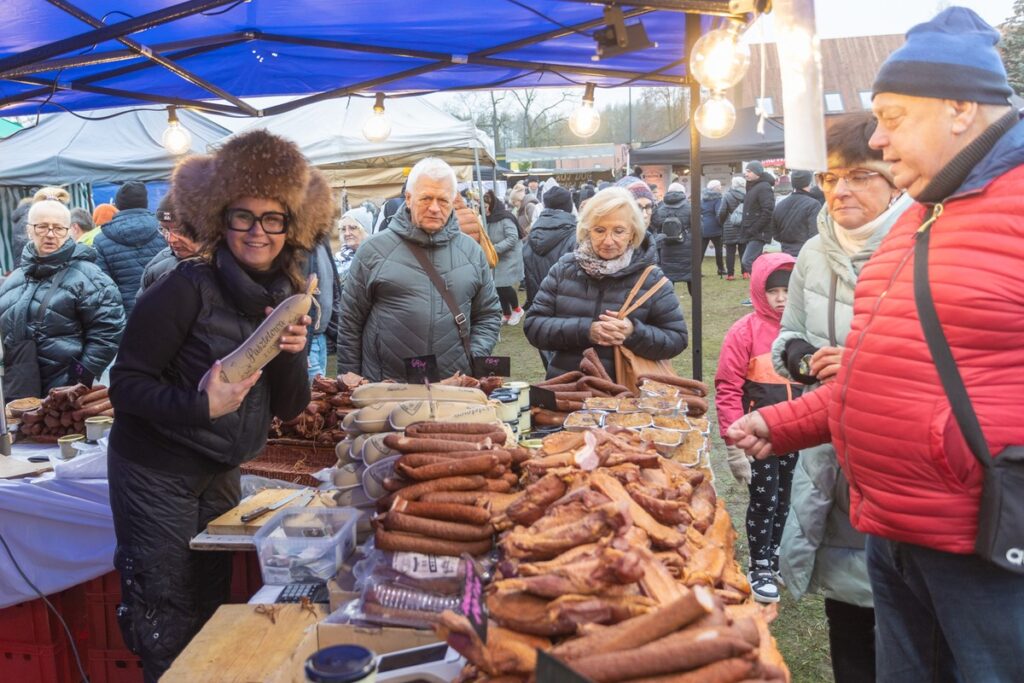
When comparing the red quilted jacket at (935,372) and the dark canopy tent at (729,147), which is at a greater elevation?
the dark canopy tent at (729,147)

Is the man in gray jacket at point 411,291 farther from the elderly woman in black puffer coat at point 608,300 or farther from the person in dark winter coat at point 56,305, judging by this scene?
the person in dark winter coat at point 56,305

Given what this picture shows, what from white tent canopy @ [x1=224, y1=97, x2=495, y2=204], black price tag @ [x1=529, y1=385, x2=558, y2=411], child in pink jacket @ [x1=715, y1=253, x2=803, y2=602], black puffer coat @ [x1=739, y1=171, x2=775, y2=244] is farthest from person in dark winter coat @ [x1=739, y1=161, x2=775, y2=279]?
black price tag @ [x1=529, y1=385, x2=558, y2=411]

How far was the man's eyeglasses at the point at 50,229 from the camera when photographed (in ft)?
17.1

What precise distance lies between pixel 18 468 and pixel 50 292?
200cm

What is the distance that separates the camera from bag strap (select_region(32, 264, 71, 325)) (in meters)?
5.22

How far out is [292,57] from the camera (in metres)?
6.19

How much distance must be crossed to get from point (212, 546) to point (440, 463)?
978 mm

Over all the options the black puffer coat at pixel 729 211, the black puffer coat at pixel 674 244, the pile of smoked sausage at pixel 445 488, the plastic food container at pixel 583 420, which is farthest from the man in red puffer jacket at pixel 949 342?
the black puffer coat at pixel 729 211

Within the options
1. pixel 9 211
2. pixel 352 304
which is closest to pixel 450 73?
pixel 352 304

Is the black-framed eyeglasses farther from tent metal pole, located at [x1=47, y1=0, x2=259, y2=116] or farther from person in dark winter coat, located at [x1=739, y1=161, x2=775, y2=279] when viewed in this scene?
person in dark winter coat, located at [x1=739, y1=161, x2=775, y2=279]

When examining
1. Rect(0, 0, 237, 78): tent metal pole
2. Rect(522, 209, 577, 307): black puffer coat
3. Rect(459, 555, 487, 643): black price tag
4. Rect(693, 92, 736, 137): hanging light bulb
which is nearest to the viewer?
Rect(459, 555, 487, 643): black price tag

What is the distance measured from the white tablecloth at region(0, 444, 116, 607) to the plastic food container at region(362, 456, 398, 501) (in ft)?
5.39

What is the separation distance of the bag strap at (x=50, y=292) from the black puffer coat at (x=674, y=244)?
32.2ft

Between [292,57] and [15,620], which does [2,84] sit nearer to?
[292,57]
